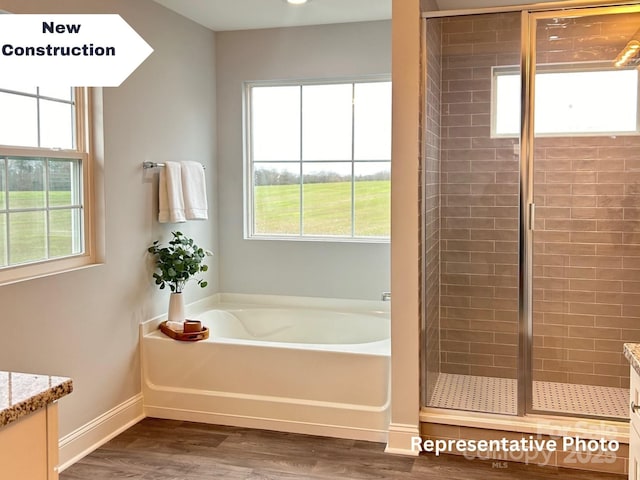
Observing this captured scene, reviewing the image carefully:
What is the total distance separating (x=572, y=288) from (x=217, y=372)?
7.27 feet

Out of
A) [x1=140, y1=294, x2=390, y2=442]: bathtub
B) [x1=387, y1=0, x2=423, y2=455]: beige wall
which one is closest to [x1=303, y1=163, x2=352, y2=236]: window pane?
[x1=140, y1=294, x2=390, y2=442]: bathtub

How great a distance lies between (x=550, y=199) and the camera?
3.73m

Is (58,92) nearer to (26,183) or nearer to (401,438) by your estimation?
(26,183)

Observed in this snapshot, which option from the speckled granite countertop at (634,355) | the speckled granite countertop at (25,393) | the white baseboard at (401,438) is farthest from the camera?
the white baseboard at (401,438)

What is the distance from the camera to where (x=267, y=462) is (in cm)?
309

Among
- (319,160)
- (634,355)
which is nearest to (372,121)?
(319,160)

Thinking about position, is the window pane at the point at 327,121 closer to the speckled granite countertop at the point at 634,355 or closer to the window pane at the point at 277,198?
the window pane at the point at 277,198

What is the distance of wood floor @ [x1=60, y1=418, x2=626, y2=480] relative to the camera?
295cm

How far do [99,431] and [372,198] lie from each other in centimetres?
227

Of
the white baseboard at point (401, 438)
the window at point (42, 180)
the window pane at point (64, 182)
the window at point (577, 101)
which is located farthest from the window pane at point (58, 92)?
the window at point (577, 101)

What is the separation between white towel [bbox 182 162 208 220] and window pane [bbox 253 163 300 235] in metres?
0.60

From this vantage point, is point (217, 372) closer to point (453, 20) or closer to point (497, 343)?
point (497, 343)

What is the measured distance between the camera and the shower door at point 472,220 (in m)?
3.79

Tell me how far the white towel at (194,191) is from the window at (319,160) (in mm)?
602
